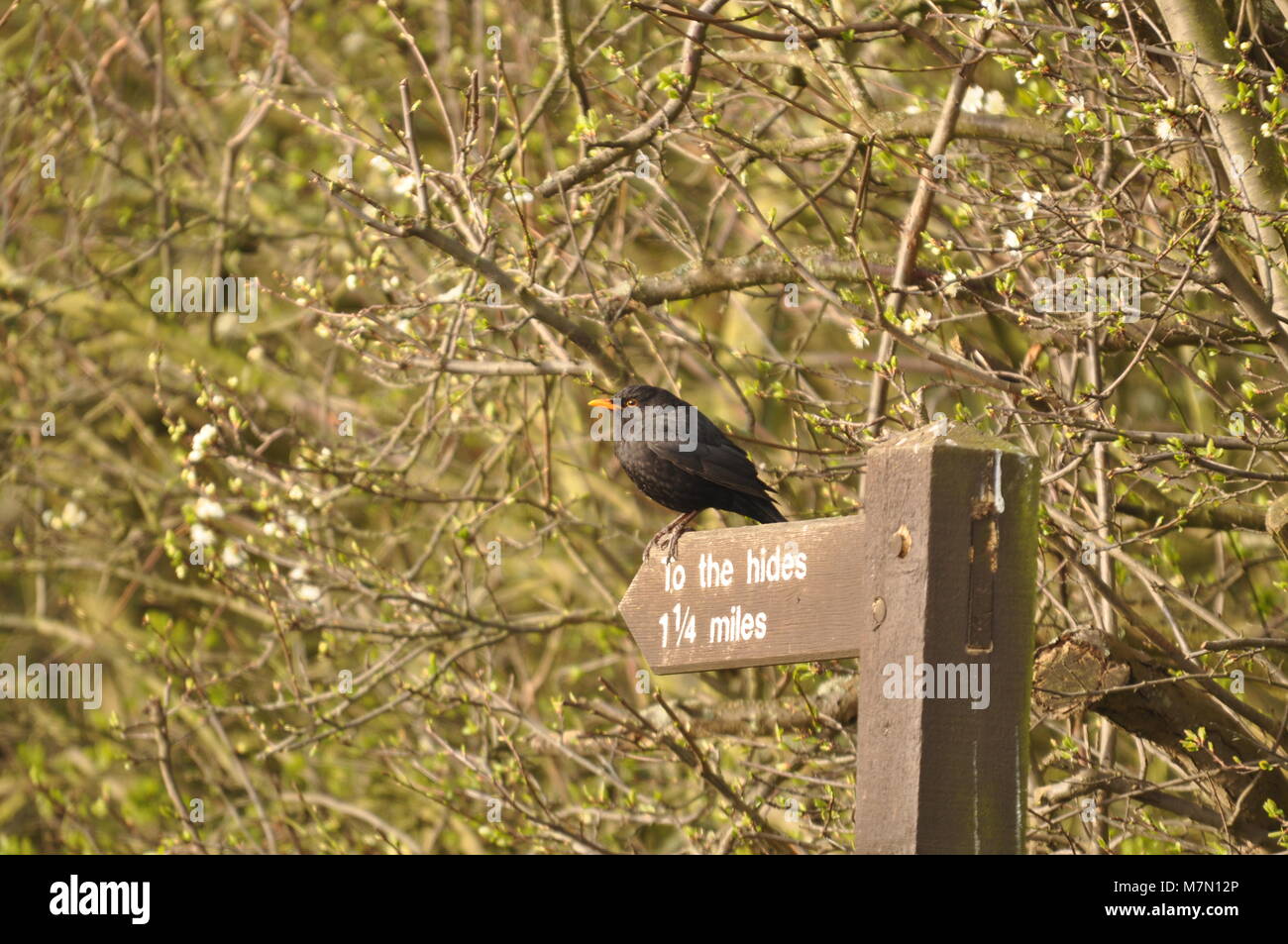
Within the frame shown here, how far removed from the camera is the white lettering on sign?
2668mm

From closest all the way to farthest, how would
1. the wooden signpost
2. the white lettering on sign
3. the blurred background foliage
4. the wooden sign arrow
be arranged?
the wooden signpost → the wooden sign arrow → the white lettering on sign → the blurred background foliage

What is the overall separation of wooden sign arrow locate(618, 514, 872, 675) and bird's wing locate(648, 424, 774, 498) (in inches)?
56.8

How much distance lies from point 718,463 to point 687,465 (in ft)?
0.39

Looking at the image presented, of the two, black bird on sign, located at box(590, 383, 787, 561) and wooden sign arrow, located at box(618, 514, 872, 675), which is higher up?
black bird on sign, located at box(590, 383, 787, 561)

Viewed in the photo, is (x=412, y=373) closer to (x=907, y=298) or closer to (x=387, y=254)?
(x=387, y=254)

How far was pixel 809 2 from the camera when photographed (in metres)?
4.52

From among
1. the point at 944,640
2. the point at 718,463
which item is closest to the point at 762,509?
the point at 718,463

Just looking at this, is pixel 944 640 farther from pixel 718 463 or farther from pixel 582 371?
pixel 582 371

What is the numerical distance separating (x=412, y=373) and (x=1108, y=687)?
11.8 ft

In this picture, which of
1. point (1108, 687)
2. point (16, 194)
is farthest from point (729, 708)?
point (16, 194)

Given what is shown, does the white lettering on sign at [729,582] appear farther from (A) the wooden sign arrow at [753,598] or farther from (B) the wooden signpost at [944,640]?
(B) the wooden signpost at [944,640]

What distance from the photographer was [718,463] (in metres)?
4.60

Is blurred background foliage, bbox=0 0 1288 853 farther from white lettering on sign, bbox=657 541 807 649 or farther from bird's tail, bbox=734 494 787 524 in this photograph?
white lettering on sign, bbox=657 541 807 649

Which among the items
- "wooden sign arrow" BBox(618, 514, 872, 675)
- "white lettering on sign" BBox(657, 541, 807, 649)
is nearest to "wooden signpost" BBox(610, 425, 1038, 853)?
"wooden sign arrow" BBox(618, 514, 872, 675)
